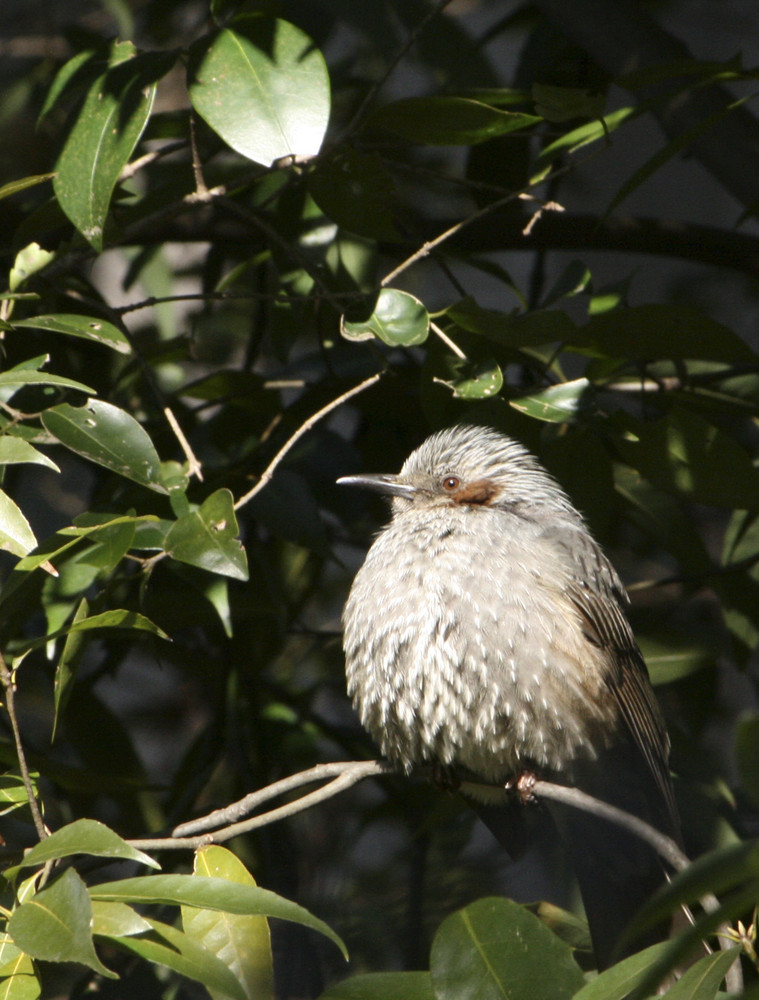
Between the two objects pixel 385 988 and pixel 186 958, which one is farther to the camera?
pixel 385 988

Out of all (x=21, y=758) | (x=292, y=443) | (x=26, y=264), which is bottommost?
(x=21, y=758)

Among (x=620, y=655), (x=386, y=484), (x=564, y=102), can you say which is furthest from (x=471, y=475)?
(x=564, y=102)

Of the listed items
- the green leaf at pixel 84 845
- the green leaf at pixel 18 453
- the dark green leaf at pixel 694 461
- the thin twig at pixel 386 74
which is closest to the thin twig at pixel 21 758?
the green leaf at pixel 84 845

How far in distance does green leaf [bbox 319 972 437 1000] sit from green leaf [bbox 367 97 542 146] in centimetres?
182

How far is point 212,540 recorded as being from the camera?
208 cm

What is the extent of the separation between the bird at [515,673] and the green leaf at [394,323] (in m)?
0.64

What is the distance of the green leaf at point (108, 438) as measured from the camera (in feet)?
7.05

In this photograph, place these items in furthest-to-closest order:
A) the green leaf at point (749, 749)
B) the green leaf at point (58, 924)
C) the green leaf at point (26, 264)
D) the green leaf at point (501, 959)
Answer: the green leaf at point (26, 264) < the green leaf at point (501, 959) < the green leaf at point (58, 924) < the green leaf at point (749, 749)

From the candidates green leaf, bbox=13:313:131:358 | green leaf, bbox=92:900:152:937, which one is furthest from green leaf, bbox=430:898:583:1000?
green leaf, bbox=13:313:131:358

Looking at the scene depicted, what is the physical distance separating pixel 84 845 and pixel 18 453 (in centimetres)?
76

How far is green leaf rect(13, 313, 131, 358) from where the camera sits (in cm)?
220

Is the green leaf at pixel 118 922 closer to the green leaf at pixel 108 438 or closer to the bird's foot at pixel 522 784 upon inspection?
the green leaf at pixel 108 438

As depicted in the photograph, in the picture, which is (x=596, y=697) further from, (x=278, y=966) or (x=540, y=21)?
(x=540, y=21)

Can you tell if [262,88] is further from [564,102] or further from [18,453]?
[18,453]
